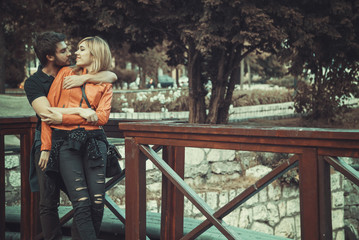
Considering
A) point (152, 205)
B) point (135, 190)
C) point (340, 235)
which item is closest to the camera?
point (135, 190)

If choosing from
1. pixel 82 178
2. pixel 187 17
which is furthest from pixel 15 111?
pixel 82 178

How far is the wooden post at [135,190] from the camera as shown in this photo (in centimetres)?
329

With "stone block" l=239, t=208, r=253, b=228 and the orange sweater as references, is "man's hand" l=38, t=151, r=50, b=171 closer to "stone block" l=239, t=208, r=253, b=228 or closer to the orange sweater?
the orange sweater

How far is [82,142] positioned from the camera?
3.37 meters

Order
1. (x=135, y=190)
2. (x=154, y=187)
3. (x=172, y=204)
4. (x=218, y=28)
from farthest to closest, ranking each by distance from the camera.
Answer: (x=218, y=28)
(x=154, y=187)
(x=172, y=204)
(x=135, y=190)

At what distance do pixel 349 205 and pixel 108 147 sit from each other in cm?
891

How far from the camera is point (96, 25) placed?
401 inches

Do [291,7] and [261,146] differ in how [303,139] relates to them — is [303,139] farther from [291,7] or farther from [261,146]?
[291,7]

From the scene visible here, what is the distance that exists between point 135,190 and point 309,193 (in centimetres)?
112

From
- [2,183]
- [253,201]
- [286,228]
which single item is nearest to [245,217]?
[253,201]

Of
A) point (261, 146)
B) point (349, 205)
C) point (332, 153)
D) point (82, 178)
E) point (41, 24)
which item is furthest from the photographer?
point (41, 24)

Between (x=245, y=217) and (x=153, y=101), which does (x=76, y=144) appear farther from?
(x=153, y=101)

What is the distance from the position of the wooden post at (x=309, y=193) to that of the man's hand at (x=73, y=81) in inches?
59.4

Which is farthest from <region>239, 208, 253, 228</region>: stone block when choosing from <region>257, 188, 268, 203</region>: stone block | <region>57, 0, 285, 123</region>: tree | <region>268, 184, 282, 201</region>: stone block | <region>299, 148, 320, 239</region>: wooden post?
<region>299, 148, 320, 239</region>: wooden post
